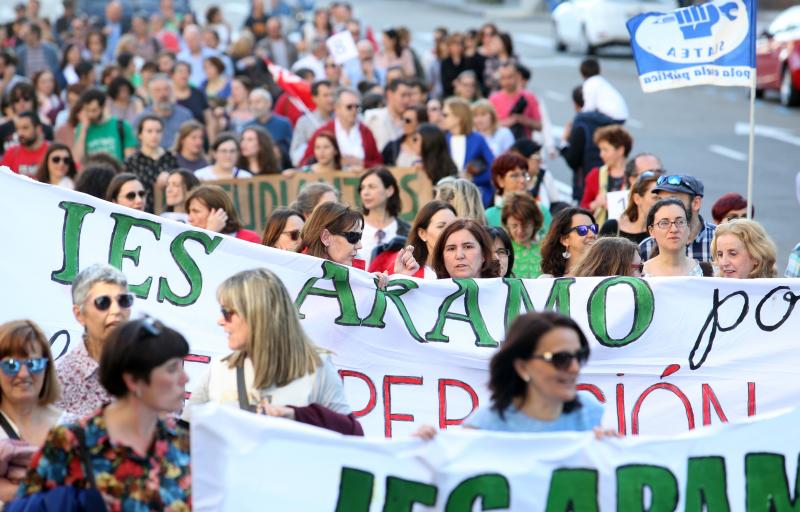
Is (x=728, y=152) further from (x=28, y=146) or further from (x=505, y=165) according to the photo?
(x=28, y=146)

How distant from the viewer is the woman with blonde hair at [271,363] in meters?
5.80

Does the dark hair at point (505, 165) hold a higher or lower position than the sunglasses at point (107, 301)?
higher

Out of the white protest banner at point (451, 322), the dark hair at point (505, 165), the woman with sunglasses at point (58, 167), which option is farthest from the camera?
the woman with sunglasses at point (58, 167)

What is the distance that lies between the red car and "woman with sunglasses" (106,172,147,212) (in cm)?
1641

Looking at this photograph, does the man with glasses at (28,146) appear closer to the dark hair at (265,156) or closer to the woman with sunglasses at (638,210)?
the dark hair at (265,156)

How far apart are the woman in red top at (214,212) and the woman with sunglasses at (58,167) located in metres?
2.37

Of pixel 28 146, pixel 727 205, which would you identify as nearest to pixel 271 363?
pixel 727 205

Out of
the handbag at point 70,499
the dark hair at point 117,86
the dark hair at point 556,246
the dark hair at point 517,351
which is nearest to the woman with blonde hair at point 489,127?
the dark hair at point 117,86

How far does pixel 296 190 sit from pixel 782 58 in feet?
46.9

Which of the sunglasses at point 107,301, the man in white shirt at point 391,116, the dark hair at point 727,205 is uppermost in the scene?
the man in white shirt at point 391,116

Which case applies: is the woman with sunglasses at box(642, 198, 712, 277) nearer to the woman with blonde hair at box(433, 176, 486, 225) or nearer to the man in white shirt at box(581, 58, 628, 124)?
the woman with blonde hair at box(433, 176, 486, 225)

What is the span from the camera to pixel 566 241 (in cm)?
886

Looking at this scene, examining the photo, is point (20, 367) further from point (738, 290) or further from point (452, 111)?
point (452, 111)

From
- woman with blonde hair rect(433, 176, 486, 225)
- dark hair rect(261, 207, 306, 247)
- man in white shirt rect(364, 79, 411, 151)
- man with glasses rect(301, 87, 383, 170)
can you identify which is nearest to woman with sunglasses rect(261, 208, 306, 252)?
dark hair rect(261, 207, 306, 247)
